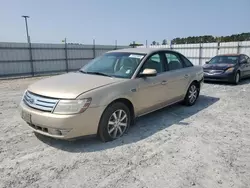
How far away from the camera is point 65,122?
2.88 m

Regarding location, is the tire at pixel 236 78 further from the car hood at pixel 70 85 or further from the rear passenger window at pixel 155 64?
the car hood at pixel 70 85

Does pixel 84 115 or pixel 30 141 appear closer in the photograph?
pixel 84 115

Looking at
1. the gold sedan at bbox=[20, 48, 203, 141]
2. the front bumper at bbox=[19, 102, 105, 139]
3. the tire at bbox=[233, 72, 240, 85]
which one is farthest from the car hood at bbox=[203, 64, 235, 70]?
the front bumper at bbox=[19, 102, 105, 139]

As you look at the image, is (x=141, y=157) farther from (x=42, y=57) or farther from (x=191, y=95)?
(x=42, y=57)

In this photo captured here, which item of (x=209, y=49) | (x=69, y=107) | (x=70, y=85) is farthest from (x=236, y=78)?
(x=209, y=49)

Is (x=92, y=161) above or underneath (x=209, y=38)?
underneath

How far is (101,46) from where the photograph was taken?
57.6 feet

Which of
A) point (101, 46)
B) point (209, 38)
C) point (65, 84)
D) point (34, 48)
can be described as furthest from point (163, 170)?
point (209, 38)

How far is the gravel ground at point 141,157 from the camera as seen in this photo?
96.6 inches

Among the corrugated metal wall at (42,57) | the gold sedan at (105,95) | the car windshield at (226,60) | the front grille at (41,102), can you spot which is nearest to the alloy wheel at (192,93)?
the gold sedan at (105,95)

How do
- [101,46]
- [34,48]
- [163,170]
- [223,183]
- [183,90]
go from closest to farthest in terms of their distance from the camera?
[223,183], [163,170], [183,90], [34,48], [101,46]

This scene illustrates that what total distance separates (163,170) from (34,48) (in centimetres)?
1352

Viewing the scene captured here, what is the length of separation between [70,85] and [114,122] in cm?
93

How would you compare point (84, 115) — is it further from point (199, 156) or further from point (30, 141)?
point (199, 156)
